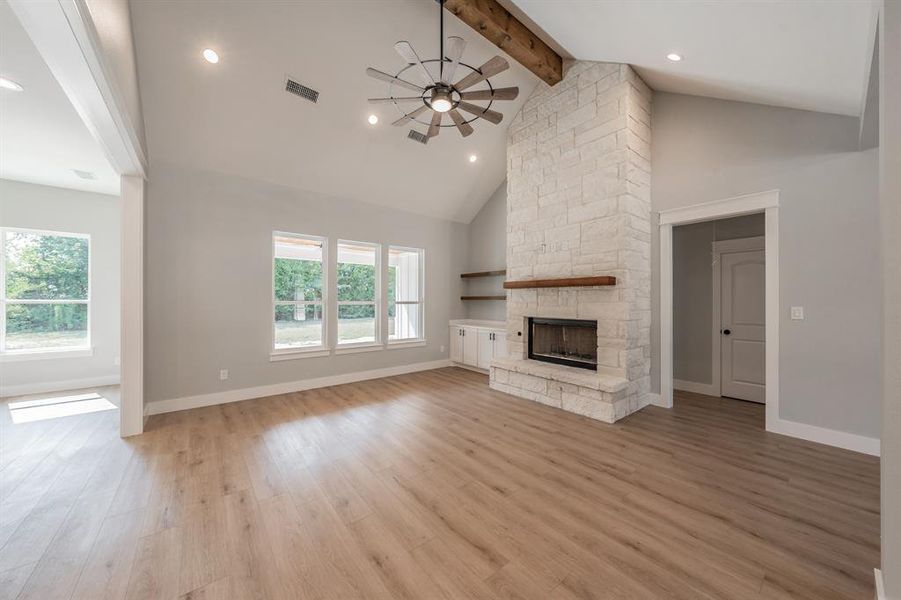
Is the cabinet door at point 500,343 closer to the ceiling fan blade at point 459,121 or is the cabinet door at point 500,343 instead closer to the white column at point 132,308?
the ceiling fan blade at point 459,121

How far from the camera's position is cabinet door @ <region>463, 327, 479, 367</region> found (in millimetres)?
6160

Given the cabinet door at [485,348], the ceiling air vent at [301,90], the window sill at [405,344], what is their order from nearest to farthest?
the ceiling air vent at [301,90], the cabinet door at [485,348], the window sill at [405,344]

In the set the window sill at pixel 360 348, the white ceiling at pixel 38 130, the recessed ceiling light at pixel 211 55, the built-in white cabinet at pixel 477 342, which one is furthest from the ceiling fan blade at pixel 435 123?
the window sill at pixel 360 348

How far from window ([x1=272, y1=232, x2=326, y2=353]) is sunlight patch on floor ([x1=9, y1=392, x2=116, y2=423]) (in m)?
2.17

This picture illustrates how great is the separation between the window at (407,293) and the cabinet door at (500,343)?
4.77 feet

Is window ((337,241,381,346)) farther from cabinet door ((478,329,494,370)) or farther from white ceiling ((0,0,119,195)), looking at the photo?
white ceiling ((0,0,119,195))

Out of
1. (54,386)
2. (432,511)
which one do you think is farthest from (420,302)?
(54,386)

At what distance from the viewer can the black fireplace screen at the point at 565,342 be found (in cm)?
434

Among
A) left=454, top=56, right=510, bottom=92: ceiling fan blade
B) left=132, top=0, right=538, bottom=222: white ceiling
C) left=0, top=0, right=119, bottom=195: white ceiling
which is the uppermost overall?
left=132, top=0, right=538, bottom=222: white ceiling

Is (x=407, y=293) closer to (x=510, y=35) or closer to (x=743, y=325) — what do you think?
(x=510, y=35)

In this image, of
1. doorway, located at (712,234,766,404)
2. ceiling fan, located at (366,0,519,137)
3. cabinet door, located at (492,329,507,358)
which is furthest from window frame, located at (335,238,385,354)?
doorway, located at (712,234,766,404)

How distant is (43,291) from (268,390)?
376 cm

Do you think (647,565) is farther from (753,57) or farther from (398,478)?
(753,57)

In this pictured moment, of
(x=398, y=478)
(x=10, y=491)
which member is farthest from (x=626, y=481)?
(x=10, y=491)
